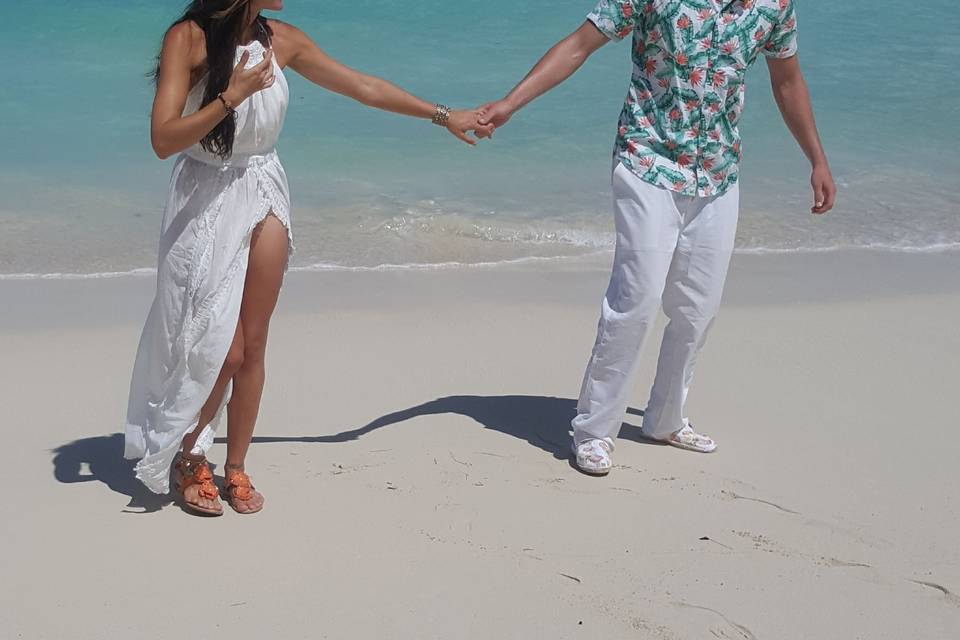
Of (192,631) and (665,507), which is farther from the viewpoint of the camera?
(665,507)

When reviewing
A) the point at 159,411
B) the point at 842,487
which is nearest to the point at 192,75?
the point at 159,411

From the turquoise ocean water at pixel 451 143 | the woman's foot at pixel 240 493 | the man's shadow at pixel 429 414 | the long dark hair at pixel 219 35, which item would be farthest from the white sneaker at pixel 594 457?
the turquoise ocean water at pixel 451 143

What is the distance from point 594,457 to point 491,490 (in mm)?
427

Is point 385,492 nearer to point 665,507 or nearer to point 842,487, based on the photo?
point 665,507

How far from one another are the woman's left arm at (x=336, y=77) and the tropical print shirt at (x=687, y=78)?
70cm

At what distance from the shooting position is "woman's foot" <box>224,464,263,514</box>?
4.14m

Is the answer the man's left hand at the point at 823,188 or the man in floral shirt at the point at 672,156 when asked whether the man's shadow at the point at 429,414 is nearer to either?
the man in floral shirt at the point at 672,156

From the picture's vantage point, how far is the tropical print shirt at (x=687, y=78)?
419 centimetres

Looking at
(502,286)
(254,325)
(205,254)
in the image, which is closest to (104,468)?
(254,325)

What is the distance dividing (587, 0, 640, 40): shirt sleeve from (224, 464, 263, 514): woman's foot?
190 centimetres

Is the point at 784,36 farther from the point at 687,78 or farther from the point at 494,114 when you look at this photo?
the point at 494,114

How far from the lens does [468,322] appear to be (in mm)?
6125

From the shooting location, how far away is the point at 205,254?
12.6 feet

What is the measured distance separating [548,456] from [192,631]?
166 cm
